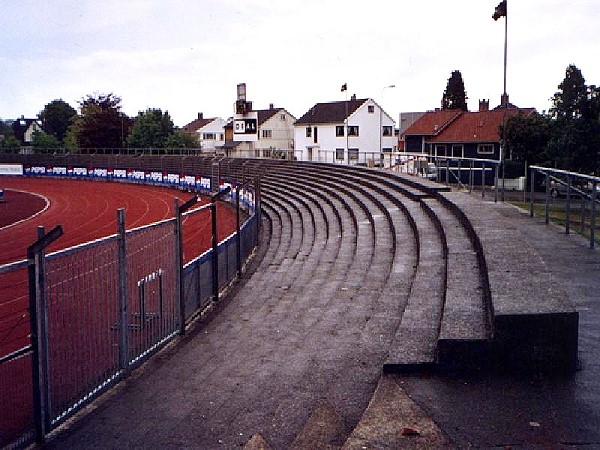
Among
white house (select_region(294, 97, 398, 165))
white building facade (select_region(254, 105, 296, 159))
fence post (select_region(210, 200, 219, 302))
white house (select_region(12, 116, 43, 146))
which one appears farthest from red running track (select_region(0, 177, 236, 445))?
white house (select_region(12, 116, 43, 146))

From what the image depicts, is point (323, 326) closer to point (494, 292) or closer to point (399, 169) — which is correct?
point (494, 292)

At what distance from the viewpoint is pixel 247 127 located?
9338 cm

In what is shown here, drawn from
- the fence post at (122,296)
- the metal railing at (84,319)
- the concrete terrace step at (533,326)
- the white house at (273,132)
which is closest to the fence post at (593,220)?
the concrete terrace step at (533,326)

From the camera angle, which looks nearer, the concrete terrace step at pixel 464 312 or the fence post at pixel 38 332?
the fence post at pixel 38 332

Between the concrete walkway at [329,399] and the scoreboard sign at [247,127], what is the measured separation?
8535 centimetres

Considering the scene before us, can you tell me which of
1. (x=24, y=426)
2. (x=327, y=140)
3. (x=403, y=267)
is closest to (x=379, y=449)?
(x=24, y=426)

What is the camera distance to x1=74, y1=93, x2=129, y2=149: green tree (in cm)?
9069

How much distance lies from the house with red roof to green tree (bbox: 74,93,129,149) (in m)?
42.1

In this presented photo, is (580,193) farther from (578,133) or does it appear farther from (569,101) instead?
(569,101)

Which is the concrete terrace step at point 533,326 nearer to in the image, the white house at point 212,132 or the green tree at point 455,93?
the green tree at point 455,93

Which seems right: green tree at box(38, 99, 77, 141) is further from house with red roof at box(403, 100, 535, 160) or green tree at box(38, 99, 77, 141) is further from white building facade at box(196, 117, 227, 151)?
house with red roof at box(403, 100, 535, 160)

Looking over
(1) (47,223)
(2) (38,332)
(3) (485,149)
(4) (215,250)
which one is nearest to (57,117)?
(3) (485,149)

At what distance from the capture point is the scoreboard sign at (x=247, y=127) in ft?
305

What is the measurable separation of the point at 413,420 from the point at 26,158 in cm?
7504
